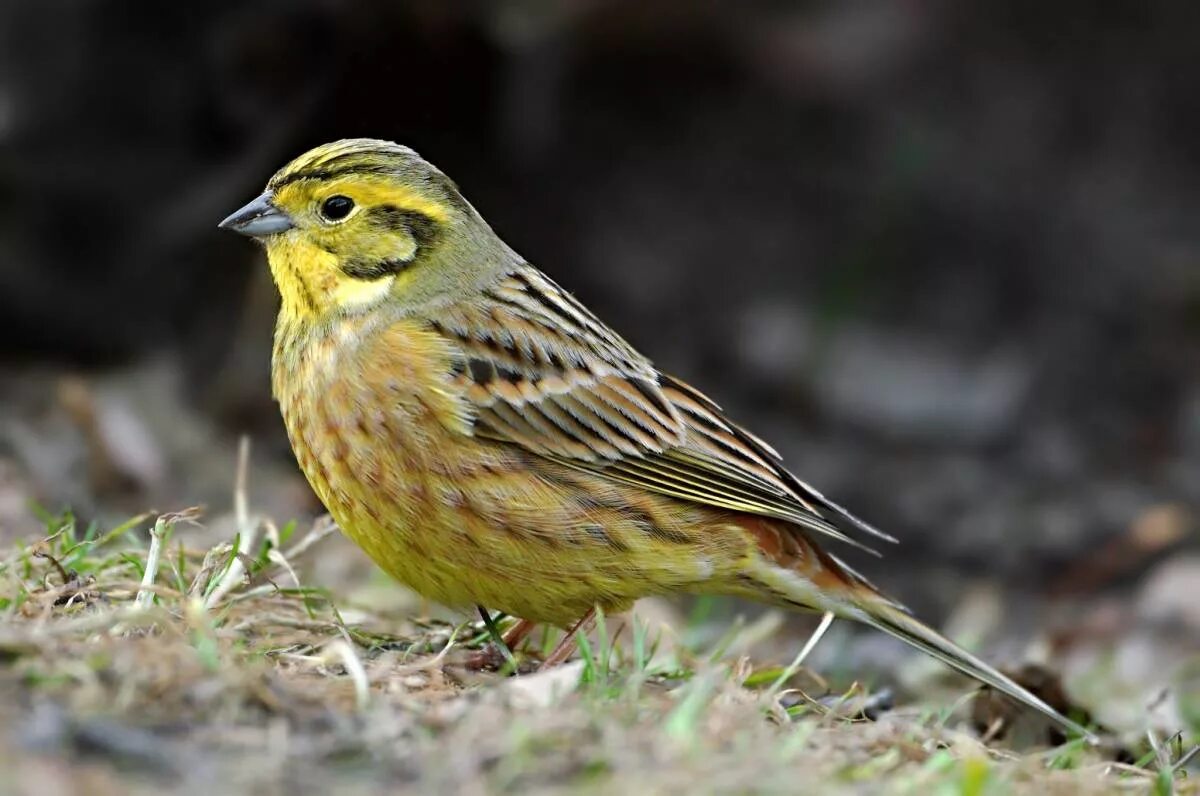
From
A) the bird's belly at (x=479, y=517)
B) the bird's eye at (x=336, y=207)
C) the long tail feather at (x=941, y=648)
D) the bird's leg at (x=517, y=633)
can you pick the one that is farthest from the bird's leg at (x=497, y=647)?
the bird's eye at (x=336, y=207)

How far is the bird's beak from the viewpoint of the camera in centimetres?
495

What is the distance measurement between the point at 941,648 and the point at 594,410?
1271mm

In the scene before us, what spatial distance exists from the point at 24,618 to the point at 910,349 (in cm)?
629

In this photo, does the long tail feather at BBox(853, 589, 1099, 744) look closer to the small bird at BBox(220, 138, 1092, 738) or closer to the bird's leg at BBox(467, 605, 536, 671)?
the small bird at BBox(220, 138, 1092, 738)

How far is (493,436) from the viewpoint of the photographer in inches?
186

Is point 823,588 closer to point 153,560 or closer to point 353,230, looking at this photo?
point 353,230

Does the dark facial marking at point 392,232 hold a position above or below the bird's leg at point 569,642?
above

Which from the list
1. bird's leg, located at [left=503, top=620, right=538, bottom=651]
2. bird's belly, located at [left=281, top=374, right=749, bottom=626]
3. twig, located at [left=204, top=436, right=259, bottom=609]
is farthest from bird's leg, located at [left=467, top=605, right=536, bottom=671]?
twig, located at [left=204, top=436, right=259, bottom=609]

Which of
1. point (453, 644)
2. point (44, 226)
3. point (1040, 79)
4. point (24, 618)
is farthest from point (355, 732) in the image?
point (1040, 79)

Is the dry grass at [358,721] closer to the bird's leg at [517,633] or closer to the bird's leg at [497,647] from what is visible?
the bird's leg at [497,647]

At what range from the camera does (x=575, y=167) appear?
9703 millimetres

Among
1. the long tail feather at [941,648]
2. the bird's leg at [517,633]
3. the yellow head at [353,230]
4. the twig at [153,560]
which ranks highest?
the yellow head at [353,230]

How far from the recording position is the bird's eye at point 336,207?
16.3 ft

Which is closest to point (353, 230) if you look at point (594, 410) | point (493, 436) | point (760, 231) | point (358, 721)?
point (493, 436)
